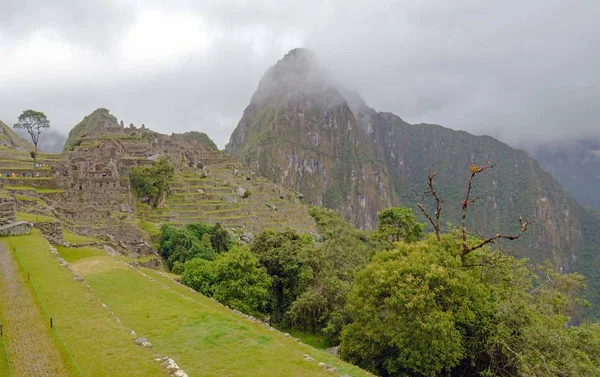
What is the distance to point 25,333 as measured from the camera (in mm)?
10516

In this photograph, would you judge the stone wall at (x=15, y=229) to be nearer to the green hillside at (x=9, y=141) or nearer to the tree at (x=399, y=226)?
the tree at (x=399, y=226)

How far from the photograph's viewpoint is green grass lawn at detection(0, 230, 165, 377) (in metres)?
9.35

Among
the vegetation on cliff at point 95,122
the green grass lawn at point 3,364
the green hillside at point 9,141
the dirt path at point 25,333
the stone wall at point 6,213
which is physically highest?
the vegetation on cliff at point 95,122

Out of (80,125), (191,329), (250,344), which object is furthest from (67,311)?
(80,125)

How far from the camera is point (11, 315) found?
37.9 ft

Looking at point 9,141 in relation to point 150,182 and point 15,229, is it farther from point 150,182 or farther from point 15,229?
point 15,229

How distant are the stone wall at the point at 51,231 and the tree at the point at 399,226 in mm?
24031

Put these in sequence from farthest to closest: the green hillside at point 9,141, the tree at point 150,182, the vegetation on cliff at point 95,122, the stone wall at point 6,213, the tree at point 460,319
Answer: the vegetation on cliff at point 95,122 → the green hillside at point 9,141 → the tree at point 150,182 → the stone wall at point 6,213 → the tree at point 460,319

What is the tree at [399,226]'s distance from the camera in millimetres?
33094

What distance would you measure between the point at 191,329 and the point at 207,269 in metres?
13.8

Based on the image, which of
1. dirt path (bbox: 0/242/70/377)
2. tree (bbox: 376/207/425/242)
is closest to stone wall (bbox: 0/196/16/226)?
dirt path (bbox: 0/242/70/377)

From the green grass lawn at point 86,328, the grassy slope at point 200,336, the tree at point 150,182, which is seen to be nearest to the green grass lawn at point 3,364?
the green grass lawn at point 86,328

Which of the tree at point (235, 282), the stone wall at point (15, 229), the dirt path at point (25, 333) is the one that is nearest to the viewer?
the dirt path at point (25, 333)

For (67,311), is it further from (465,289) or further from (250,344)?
(465,289)
